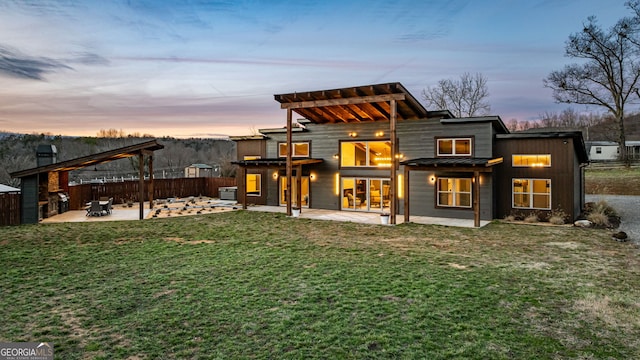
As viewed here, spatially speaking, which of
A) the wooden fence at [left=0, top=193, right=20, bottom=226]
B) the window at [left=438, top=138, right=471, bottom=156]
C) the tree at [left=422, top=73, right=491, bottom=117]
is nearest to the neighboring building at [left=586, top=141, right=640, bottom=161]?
the tree at [left=422, top=73, right=491, bottom=117]

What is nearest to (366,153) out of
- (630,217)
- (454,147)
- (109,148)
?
(454,147)

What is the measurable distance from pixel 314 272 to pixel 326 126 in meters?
11.5

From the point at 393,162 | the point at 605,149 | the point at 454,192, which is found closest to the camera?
the point at 393,162

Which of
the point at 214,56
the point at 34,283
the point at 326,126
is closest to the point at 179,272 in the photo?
the point at 34,283

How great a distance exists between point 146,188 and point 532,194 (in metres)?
20.5

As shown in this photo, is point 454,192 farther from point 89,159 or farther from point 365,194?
point 89,159

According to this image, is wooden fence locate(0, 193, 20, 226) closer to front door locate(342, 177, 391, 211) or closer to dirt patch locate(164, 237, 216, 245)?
dirt patch locate(164, 237, 216, 245)

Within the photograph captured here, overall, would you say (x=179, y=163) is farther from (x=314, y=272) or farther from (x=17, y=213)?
(x=314, y=272)

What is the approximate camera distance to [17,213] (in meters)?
12.9

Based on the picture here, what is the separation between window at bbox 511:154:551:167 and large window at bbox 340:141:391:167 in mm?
5106

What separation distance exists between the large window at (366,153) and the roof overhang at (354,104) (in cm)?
113

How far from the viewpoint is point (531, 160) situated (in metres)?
14.0

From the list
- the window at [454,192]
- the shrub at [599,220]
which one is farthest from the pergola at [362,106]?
the shrub at [599,220]

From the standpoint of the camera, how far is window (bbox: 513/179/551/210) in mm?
13828
